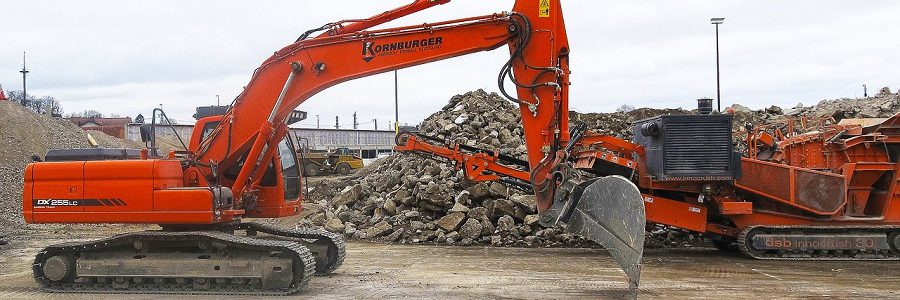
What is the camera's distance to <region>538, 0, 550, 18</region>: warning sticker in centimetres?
891

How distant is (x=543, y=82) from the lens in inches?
352

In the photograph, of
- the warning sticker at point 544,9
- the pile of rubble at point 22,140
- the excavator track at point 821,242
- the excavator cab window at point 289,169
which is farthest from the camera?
the pile of rubble at point 22,140

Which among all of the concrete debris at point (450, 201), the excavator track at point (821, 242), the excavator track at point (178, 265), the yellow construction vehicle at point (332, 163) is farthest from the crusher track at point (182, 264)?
the yellow construction vehicle at point (332, 163)

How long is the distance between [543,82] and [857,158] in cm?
609

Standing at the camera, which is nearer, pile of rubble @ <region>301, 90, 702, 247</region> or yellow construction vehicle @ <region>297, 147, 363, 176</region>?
pile of rubble @ <region>301, 90, 702, 247</region>

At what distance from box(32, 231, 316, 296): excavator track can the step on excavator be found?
1cm

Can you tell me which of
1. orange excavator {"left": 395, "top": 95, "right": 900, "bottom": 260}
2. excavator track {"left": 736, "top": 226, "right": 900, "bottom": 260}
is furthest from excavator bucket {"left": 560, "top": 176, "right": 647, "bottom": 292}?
excavator track {"left": 736, "top": 226, "right": 900, "bottom": 260}

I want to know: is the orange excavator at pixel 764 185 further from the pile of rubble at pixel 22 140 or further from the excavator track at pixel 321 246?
the pile of rubble at pixel 22 140

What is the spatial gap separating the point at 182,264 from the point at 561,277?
14.8 feet

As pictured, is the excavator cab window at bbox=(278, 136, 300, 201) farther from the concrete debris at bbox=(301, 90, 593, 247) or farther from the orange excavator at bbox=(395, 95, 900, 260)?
the concrete debris at bbox=(301, 90, 593, 247)

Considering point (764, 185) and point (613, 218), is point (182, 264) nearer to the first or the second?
point (613, 218)

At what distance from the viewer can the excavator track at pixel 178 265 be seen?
8695 mm

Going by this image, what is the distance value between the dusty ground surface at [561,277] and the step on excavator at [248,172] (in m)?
0.33

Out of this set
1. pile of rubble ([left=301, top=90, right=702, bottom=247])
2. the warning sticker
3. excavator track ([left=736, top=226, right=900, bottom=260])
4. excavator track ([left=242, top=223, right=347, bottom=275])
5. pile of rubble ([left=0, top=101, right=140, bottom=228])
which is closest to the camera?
the warning sticker
